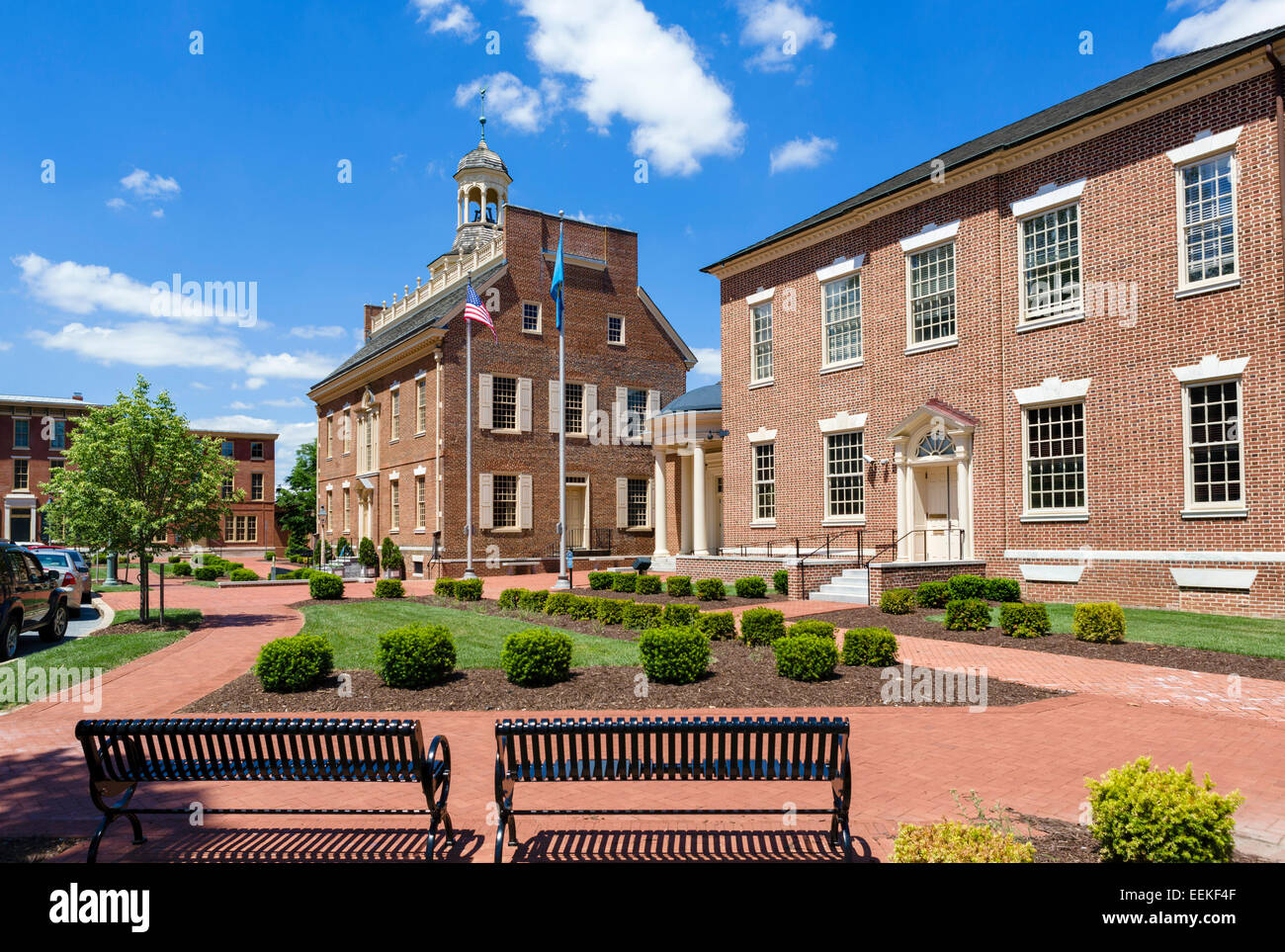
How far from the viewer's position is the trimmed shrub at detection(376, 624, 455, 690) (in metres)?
10.1

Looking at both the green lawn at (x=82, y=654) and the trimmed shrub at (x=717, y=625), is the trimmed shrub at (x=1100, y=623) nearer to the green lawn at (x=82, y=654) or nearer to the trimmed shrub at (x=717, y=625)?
the trimmed shrub at (x=717, y=625)

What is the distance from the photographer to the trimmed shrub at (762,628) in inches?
505

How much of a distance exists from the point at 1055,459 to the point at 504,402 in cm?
2112

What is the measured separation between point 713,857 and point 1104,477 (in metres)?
15.3

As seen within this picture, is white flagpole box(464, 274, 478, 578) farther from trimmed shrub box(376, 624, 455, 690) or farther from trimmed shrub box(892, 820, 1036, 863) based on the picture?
trimmed shrub box(892, 820, 1036, 863)

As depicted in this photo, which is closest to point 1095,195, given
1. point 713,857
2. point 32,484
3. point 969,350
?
point 969,350

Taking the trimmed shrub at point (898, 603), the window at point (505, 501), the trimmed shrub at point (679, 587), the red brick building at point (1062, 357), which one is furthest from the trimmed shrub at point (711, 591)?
the window at point (505, 501)

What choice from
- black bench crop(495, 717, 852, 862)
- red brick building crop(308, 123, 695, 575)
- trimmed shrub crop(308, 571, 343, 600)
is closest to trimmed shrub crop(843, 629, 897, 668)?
black bench crop(495, 717, 852, 862)

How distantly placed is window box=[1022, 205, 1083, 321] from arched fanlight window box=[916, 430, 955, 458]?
3.31 meters

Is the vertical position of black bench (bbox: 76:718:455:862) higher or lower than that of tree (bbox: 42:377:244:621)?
lower

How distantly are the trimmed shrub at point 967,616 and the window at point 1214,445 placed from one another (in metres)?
5.10

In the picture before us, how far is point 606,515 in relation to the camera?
35250 millimetres
